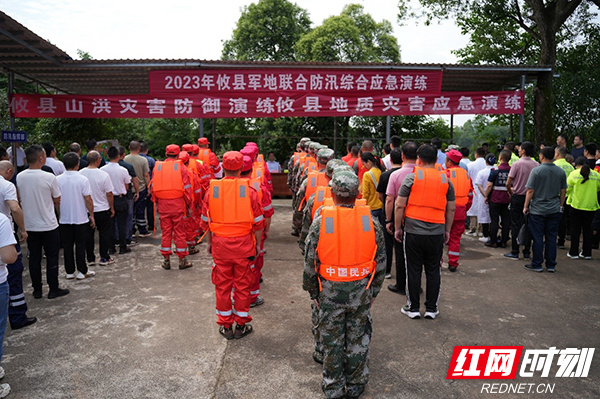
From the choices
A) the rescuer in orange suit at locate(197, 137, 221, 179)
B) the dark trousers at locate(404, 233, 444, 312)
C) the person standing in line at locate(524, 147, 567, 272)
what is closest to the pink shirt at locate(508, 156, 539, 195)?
the person standing in line at locate(524, 147, 567, 272)

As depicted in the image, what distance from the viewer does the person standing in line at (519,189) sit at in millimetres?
7055

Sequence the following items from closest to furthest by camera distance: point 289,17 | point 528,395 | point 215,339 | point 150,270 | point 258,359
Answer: point 528,395
point 258,359
point 215,339
point 150,270
point 289,17

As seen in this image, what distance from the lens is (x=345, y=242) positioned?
3115 millimetres

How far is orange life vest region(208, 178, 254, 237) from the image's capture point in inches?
162

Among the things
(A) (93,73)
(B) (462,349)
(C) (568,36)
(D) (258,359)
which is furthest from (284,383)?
(C) (568,36)

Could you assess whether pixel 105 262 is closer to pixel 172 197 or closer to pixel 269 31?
pixel 172 197

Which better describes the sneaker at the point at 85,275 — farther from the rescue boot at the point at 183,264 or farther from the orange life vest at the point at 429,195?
the orange life vest at the point at 429,195

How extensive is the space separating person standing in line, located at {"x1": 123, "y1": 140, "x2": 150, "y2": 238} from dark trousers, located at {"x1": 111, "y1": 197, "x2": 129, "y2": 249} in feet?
2.71

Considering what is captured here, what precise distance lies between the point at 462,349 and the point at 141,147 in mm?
7519

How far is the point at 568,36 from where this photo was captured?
1894cm

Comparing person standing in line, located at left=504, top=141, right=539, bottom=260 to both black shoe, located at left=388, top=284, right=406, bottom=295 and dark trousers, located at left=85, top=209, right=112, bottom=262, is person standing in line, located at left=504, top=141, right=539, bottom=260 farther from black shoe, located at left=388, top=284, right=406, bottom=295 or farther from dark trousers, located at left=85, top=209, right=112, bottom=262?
dark trousers, located at left=85, top=209, right=112, bottom=262

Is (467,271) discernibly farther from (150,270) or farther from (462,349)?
(150,270)

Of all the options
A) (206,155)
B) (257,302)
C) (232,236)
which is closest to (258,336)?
(257,302)

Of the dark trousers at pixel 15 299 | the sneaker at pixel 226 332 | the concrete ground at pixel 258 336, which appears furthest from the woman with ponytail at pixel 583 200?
the dark trousers at pixel 15 299
